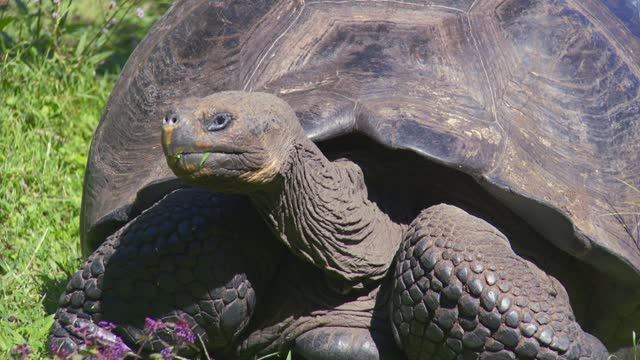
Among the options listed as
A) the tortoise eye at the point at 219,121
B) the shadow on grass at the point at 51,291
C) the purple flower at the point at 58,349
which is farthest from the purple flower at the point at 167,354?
the shadow on grass at the point at 51,291

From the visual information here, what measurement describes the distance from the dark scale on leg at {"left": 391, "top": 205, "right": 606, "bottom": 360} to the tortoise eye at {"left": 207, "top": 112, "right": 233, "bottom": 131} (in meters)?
0.75

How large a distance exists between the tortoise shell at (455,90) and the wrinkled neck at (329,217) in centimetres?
14

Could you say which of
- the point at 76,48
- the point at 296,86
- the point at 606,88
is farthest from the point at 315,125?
the point at 76,48

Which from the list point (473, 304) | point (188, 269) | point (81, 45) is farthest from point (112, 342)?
point (81, 45)

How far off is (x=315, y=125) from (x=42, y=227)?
2070mm

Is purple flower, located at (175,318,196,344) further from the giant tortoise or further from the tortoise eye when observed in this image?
the tortoise eye

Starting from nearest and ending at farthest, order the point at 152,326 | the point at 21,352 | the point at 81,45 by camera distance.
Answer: the point at 21,352 → the point at 152,326 → the point at 81,45

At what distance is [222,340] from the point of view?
163 inches

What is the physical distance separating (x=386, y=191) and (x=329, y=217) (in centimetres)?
35

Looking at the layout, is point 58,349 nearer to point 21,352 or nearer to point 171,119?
point 21,352

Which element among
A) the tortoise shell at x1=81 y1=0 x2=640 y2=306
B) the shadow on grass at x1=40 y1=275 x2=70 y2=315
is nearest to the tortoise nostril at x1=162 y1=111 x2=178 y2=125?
the tortoise shell at x1=81 y1=0 x2=640 y2=306

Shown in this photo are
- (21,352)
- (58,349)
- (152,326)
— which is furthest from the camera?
(58,349)

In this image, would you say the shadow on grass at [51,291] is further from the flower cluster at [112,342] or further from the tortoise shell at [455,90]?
the flower cluster at [112,342]

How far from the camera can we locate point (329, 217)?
384 centimetres
